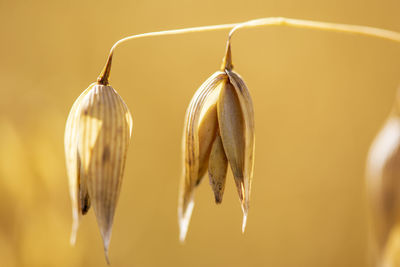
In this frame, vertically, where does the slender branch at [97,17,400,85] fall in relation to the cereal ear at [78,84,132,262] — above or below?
above

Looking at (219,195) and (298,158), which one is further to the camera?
(298,158)

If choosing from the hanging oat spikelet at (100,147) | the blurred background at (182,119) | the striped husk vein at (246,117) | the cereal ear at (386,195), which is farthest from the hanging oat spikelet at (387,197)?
the blurred background at (182,119)

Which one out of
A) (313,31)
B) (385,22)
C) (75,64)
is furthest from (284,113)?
(75,64)

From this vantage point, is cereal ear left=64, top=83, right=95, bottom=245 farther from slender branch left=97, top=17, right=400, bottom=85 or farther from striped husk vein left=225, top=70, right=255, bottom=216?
striped husk vein left=225, top=70, right=255, bottom=216

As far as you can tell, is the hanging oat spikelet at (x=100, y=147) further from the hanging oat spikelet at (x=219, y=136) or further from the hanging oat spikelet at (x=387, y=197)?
the hanging oat spikelet at (x=387, y=197)

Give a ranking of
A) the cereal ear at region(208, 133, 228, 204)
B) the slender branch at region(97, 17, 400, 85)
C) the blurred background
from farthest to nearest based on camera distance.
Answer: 1. the blurred background
2. the cereal ear at region(208, 133, 228, 204)
3. the slender branch at region(97, 17, 400, 85)

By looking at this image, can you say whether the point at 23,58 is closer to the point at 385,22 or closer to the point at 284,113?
the point at 284,113

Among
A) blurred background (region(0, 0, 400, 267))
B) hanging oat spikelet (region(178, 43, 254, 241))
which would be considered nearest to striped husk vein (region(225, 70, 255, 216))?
hanging oat spikelet (region(178, 43, 254, 241))
